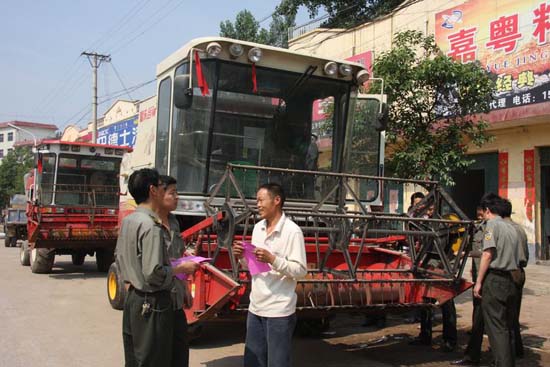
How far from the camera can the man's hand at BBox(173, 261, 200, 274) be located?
3.45 metres

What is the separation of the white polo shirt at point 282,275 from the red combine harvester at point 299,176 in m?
0.61

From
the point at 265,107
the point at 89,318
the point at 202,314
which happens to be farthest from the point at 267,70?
the point at 89,318

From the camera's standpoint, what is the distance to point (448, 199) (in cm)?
497

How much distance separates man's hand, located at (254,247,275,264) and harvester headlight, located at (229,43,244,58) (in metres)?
2.71

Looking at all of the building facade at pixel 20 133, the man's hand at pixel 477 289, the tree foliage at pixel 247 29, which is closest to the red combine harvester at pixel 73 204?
the man's hand at pixel 477 289

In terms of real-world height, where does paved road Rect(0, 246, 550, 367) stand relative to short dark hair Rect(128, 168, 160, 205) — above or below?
below

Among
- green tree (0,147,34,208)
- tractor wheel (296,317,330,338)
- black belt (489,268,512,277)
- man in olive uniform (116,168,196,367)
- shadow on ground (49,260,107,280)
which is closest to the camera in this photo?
man in olive uniform (116,168,196,367)

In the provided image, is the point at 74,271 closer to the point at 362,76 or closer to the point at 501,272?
the point at 362,76

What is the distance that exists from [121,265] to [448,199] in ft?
9.78

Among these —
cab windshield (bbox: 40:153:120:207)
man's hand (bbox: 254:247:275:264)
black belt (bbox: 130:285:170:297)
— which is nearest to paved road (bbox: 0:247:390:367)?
black belt (bbox: 130:285:170:297)

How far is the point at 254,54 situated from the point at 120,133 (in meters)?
24.1

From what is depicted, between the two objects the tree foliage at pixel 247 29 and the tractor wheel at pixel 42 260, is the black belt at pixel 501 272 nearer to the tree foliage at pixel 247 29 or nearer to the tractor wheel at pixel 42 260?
the tractor wheel at pixel 42 260

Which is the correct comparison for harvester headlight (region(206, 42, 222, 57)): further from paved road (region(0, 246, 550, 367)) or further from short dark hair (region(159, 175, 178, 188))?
paved road (region(0, 246, 550, 367))

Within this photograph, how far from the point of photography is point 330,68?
604 cm
